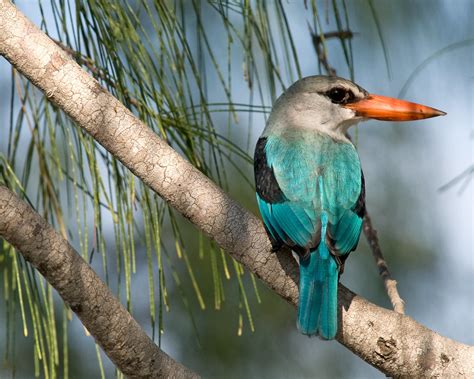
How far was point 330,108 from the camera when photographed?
2975 mm

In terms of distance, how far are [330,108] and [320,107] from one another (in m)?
0.04

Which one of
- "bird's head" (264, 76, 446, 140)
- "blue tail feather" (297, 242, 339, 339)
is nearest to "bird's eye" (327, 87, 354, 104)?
"bird's head" (264, 76, 446, 140)

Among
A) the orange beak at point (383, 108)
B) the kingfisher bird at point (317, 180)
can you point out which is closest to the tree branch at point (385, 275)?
the kingfisher bird at point (317, 180)

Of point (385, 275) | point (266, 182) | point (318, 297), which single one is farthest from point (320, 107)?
point (318, 297)

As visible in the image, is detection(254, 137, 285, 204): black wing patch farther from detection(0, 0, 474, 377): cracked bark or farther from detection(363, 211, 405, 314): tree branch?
detection(0, 0, 474, 377): cracked bark

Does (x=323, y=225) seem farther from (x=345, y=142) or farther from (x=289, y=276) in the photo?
(x=345, y=142)

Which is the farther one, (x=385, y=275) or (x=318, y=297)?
(x=385, y=275)

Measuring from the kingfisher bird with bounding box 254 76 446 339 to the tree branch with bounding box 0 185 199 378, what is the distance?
0.49 meters

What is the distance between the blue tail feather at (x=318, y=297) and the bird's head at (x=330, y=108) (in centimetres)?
77

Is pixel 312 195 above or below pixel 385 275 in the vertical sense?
above

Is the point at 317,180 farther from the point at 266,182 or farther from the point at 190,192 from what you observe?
the point at 190,192

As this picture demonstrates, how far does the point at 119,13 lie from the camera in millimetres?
2094

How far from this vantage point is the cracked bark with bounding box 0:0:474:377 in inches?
74.3

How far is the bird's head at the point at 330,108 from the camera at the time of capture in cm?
294
